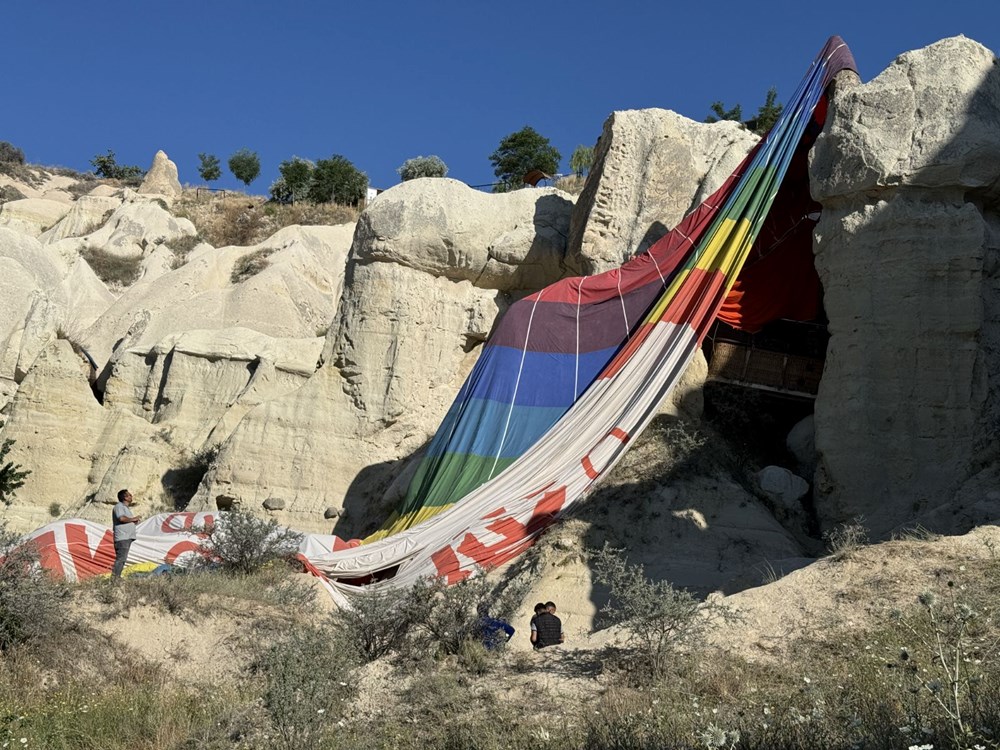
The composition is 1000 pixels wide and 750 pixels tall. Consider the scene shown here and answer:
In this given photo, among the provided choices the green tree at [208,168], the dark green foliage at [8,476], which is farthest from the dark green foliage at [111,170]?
the dark green foliage at [8,476]

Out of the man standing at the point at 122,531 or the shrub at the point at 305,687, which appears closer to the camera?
the shrub at the point at 305,687

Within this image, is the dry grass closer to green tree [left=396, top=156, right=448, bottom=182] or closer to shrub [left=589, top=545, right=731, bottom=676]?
green tree [left=396, top=156, right=448, bottom=182]

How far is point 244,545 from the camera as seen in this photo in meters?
12.2

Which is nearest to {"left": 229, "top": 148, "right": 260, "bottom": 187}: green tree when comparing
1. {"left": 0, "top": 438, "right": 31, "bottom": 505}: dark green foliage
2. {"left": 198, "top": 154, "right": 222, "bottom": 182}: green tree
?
{"left": 198, "top": 154, "right": 222, "bottom": 182}: green tree

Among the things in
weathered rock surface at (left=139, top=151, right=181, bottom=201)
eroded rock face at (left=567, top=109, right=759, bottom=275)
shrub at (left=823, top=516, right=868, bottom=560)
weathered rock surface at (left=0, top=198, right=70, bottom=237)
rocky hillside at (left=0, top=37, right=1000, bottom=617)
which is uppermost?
weathered rock surface at (left=139, top=151, right=181, bottom=201)

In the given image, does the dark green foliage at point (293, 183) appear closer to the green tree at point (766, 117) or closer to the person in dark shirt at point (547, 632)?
the green tree at point (766, 117)

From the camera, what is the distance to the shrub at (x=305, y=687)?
7055mm

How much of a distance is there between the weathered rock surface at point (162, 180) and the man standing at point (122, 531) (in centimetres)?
3606

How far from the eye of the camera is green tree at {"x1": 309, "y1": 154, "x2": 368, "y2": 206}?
4597cm

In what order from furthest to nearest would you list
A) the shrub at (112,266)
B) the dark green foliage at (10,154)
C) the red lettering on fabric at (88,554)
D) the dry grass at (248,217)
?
1. the dark green foliage at (10,154)
2. the dry grass at (248,217)
3. the shrub at (112,266)
4. the red lettering on fabric at (88,554)

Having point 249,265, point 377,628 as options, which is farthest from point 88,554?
point 249,265

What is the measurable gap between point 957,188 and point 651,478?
14.6 ft

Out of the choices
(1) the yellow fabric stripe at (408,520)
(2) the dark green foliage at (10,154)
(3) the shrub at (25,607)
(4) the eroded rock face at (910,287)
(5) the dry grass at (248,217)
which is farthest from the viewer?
(2) the dark green foliage at (10,154)

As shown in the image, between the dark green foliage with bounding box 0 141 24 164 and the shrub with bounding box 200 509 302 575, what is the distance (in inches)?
2070
